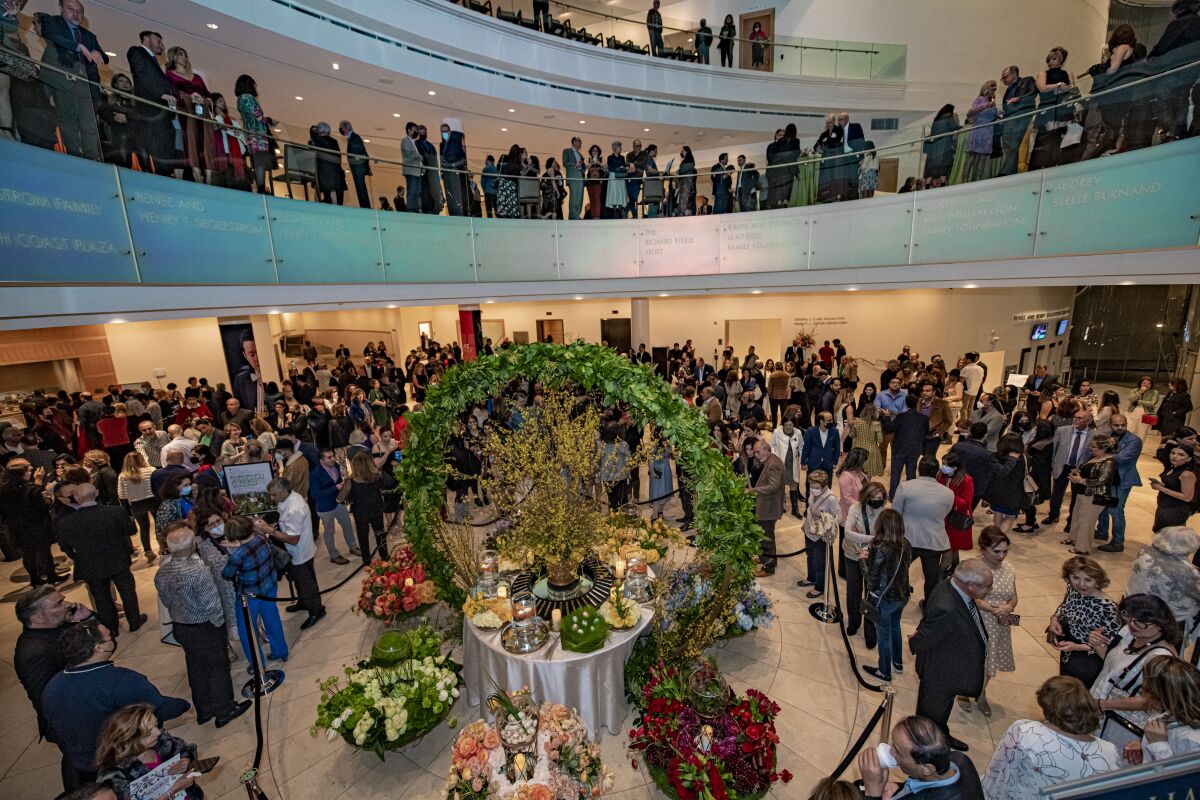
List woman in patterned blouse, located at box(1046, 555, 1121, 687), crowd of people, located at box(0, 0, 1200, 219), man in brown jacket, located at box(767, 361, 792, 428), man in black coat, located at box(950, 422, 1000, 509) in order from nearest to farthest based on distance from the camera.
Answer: woman in patterned blouse, located at box(1046, 555, 1121, 687)
crowd of people, located at box(0, 0, 1200, 219)
man in black coat, located at box(950, 422, 1000, 509)
man in brown jacket, located at box(767, 361, 792, 428)

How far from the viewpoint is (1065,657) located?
12.3 ft

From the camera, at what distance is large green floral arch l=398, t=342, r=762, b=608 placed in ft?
14.4

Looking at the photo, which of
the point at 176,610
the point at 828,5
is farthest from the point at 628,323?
the point at 176,610

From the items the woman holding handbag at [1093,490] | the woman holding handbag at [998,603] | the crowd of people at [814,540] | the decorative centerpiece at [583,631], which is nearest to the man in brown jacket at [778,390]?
the crowd of people at [814,540]

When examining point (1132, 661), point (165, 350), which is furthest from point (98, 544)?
point (165, 350)

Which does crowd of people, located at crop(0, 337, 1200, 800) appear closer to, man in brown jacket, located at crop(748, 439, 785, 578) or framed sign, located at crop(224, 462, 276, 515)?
man in brown jacket, located at crop(748, 439, 785, 578)

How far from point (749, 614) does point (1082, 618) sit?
2.48 meters

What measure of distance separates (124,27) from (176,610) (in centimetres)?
1003

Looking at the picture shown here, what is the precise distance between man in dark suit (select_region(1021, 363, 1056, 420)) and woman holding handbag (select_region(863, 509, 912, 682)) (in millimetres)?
6519

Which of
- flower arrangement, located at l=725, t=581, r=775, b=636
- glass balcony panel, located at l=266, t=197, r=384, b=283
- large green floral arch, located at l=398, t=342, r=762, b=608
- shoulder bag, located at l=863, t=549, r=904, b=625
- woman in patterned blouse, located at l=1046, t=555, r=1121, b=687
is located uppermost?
glass balcony panel, located at l=266, t=197, r=384, b=283

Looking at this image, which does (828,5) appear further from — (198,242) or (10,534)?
(10,534)

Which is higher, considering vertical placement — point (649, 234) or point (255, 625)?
point (649, 234)

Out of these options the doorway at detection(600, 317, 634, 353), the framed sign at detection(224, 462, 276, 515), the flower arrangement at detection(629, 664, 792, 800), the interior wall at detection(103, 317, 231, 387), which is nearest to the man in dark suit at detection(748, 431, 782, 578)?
the flower arrangement at detection(629, 664, 792, 800)

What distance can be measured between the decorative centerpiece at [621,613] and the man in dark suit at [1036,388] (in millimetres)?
8397
